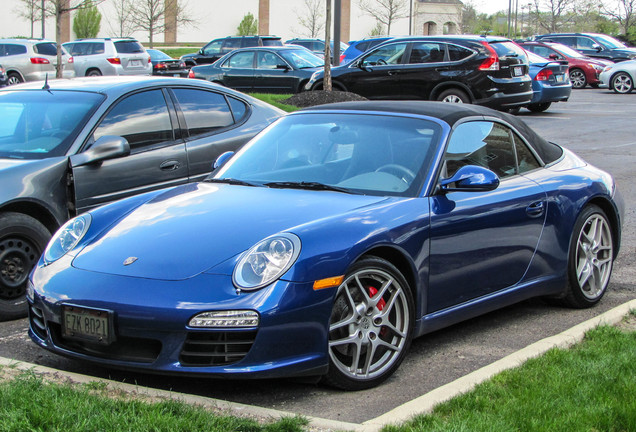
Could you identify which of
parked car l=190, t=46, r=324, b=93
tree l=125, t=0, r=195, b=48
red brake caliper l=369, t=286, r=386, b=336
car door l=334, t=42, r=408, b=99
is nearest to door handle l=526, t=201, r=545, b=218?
red brake caliper l=369, t=286, r=386, b=336

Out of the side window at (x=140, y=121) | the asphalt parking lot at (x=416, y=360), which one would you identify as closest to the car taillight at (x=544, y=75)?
the asphalt parking lot at (x=416, y=360)

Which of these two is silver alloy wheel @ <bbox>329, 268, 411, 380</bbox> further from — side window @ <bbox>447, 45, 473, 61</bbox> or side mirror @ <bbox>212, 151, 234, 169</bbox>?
side window @ <bbox>447, 45, 473, 61</bbox>

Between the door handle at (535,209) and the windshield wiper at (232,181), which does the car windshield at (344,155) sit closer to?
the windshield wiper at (232,181)

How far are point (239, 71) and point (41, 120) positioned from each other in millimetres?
15275

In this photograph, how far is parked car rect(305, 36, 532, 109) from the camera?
58.4 feet

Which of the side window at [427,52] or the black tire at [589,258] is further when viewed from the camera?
the side window at [427,52]

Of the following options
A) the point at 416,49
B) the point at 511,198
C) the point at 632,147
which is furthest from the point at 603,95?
the point at 511,198

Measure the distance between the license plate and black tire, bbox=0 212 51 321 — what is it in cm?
156

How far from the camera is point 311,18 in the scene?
65000 mm

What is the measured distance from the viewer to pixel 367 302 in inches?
172

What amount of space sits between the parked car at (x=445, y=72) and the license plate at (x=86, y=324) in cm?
1442

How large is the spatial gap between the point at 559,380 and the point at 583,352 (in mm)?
533

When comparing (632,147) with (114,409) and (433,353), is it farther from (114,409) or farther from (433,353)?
(114,409)

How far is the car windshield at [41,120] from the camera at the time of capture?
20.7ft
